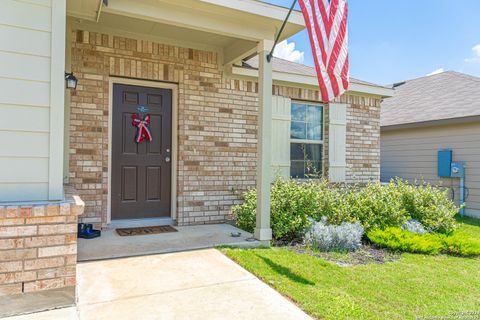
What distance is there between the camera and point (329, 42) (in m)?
3.45

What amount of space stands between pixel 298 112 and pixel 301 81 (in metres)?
0.58

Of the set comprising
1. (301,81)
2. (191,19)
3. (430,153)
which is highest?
(191,19)

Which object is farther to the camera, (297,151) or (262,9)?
(297,151)

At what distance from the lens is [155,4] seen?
3.63 m

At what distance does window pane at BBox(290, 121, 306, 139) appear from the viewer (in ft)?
20.2

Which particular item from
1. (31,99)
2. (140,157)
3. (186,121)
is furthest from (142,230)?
(31,99)

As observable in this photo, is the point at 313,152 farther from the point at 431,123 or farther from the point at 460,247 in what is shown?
the point at 431,123

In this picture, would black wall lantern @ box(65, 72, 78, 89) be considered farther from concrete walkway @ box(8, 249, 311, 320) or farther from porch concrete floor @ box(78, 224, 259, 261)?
concrete walkway @ box(8, 249, 311, 320)

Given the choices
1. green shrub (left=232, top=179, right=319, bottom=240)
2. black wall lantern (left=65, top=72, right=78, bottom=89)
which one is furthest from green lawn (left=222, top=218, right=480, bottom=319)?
black wall lantern (left=65, top=72, right=78, bottom=89)

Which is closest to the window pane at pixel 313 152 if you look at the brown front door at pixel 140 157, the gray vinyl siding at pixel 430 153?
the gray vinyl siding at pixel 430 153

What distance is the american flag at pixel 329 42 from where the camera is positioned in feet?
11.3

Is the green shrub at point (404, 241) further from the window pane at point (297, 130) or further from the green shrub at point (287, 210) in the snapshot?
the window pane at point (297, 130)

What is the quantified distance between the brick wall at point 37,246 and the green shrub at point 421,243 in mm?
3592

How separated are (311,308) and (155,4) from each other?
3.29 m
